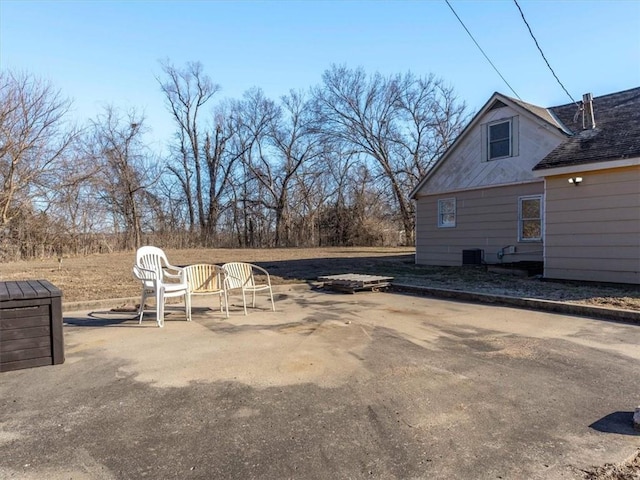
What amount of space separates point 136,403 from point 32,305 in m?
1.64

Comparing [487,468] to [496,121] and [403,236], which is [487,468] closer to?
[496,121]

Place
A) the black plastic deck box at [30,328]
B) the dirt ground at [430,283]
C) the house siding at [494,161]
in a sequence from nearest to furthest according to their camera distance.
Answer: the black plastic deck box at [30,328], the dirt ground at [430,283], the house siding at [494,161]

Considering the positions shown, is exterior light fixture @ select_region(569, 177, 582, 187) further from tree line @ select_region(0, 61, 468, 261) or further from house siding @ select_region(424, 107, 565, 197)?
tree line @ select_region(0, 61, 468, 261)

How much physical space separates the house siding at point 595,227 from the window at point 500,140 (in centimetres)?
301

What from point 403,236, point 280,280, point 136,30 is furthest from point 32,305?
point 403,236

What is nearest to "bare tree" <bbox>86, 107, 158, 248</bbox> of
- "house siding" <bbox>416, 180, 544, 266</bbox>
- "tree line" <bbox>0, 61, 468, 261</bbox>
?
"tree line" <bbox>0, 61, 468, 261</bbox>

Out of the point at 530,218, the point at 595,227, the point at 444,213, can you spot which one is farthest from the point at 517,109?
the point at 595,227

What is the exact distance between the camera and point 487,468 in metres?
2.22

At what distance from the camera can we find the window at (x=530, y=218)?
1145 cm

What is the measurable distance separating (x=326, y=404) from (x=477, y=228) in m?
11.1

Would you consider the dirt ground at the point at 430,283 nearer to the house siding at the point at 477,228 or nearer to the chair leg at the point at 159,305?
the house siding at the point at 477,228

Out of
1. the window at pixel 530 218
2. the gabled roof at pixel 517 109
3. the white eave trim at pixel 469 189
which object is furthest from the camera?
the white eave trim at pixel 469 189

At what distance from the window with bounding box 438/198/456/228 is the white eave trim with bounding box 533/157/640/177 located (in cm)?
436

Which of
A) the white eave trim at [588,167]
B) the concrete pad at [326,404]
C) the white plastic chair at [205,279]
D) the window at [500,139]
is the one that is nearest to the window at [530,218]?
the window at [500,139]
